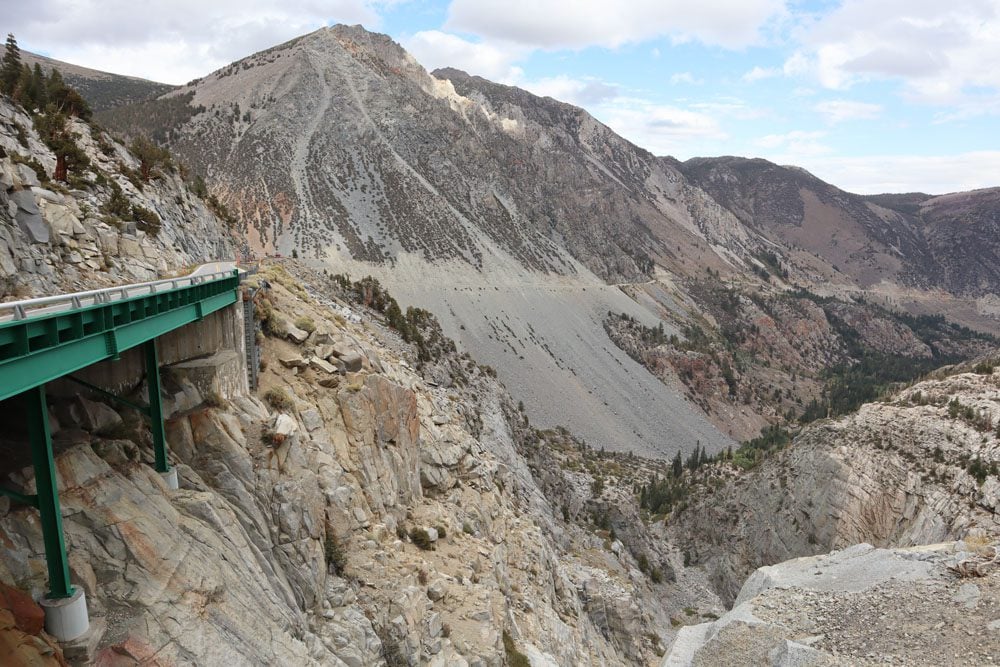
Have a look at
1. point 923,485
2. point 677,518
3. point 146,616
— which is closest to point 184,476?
point 146,616

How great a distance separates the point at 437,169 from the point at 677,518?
8406cm

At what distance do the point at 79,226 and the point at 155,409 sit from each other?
7.26 metres

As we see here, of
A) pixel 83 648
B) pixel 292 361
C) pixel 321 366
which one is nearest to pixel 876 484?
pixel 321 366

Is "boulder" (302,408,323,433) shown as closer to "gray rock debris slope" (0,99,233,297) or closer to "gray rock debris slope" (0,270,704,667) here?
"gray rock debris slope" (0,270,704,667)

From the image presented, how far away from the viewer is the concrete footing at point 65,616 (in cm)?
817

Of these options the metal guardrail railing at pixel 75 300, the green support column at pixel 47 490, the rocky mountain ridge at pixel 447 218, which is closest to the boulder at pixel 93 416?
the metal guardrail railing at pixel 75 300

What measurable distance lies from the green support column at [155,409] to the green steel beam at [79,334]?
577 mm

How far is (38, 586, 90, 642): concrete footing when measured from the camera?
8172 mm

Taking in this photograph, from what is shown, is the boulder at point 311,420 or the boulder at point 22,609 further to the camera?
the boulder at point 311,420

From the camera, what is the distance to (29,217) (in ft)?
44.6

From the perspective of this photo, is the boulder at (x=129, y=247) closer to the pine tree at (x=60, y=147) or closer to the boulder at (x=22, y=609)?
the pine tree at (x=60, y=147)

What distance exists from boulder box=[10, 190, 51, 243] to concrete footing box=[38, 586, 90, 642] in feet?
29.1

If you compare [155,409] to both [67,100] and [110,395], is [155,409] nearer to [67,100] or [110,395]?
[110,395]

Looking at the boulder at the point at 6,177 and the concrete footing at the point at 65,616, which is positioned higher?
the boulder at the point at 6,177
